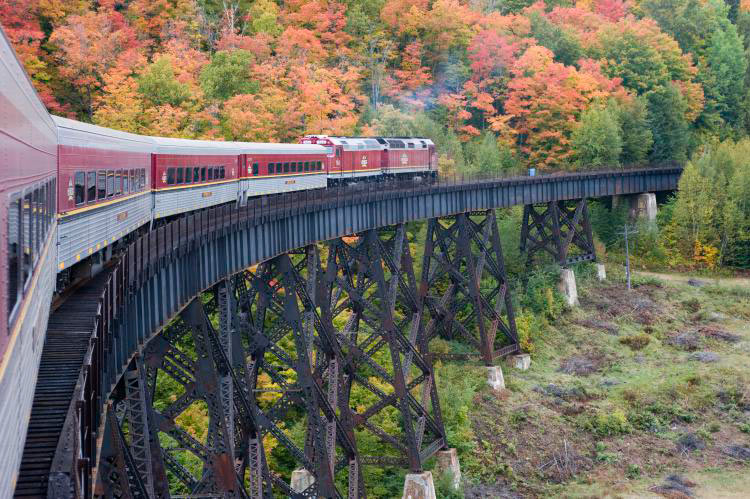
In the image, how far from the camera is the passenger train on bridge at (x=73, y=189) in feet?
21.8

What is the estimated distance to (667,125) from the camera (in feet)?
232

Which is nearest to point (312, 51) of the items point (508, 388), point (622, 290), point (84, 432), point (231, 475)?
point (622, 290)

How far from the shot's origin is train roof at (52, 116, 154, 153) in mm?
13672

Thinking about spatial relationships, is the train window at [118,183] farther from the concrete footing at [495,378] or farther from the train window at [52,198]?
the concrete footing at [495,378]

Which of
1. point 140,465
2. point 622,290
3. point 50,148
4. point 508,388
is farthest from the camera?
point 622,290

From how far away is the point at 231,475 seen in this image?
17.3m

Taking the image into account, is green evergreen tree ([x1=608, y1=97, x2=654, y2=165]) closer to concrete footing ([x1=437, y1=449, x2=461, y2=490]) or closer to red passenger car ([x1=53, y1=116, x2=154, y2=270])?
concrete footing ([x1=437, y1=449, x2=461, y2=490])

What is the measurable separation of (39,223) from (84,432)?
8.37 feet

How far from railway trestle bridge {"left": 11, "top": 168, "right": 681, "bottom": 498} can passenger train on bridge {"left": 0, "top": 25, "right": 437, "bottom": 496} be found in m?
0.51

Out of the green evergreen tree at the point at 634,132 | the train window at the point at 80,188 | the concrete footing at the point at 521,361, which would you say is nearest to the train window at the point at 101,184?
the train window at the point at 80,188

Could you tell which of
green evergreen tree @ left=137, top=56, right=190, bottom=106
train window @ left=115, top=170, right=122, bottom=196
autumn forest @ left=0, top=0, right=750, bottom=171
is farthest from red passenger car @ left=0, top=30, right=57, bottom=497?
green evergreen tree @ left=137, top=56, right=190, bottom=106

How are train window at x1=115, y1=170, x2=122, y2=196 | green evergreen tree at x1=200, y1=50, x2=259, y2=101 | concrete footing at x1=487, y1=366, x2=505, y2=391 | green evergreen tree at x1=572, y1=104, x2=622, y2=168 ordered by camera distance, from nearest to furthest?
1. train window at x1=115, y1=170, x2=122, y2=196
2. concrete footing at x1=487, y1=366, x2=505, y2=391
3. green evergreen tree at x1=200, y1=50, x2=259, y2=101
4. green evergreen tree at x1=572, y1=104, x2=622, y2=168

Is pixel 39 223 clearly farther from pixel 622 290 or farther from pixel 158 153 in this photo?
pixel 622 290

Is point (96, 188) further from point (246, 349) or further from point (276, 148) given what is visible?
point (276, 148)
